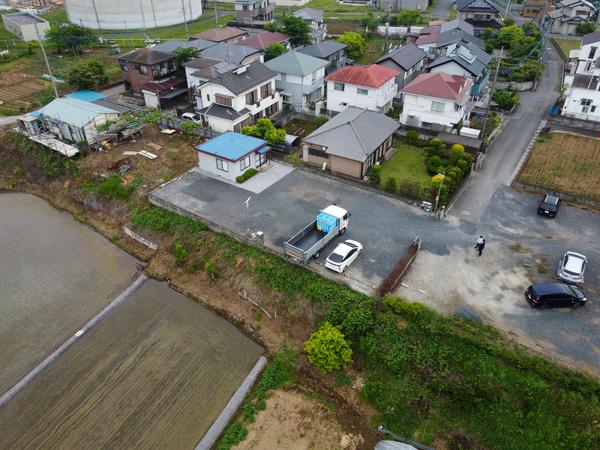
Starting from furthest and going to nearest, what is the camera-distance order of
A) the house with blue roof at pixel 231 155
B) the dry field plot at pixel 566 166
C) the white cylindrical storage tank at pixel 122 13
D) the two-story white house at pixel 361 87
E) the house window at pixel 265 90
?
the white cylindrical storage tank at pixel 122 13
the house window at pixel 265 90
the two-story white house at pixel 361 87
the house with blue roof at pixel 231 155
the dry field plot at pixel 566 166

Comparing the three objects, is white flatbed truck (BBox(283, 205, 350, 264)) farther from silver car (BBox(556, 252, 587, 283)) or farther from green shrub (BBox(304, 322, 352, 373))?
silver car (BBox(556, 252, 587, 283))

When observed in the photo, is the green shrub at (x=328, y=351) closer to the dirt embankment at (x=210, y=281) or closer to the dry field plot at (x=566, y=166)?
the dirt embankment at (x=210, y=281)

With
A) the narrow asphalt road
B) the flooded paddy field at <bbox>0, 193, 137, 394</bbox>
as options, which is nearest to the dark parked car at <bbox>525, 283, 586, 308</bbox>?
the narrow asphalt road

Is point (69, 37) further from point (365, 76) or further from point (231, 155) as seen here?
point (365, 76)

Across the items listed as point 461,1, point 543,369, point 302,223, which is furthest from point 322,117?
point 461,1

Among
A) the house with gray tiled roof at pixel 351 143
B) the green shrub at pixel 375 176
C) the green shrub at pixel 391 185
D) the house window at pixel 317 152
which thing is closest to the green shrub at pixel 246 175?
the house with gray tiled roof at pixel 351 143
